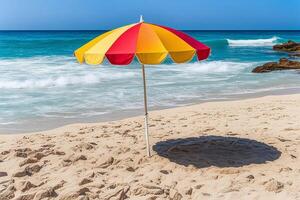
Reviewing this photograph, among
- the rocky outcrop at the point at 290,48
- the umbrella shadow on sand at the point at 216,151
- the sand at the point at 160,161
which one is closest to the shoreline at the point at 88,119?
the sand at the point at 160,161

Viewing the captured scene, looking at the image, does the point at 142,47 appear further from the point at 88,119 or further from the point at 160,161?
the point at 88,119

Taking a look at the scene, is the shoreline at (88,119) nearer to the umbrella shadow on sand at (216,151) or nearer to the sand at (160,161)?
the sand at (160,161)

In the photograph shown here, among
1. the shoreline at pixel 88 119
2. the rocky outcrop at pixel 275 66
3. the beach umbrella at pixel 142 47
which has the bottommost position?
the shoreline at pixel 88 119

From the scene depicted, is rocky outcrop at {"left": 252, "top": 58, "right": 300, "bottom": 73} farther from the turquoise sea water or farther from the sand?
the sand

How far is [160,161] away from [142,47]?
178cm

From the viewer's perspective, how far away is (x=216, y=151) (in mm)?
6105

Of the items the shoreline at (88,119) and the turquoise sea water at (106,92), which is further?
the turquoise sea water at (106,92)

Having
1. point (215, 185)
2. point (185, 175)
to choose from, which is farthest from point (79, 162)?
point (215, 185)

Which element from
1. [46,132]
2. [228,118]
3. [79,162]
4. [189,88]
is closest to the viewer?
[79,162]

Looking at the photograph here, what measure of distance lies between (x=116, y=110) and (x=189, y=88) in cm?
435

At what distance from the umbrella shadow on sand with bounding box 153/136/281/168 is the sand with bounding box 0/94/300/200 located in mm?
14

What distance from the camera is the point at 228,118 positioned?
339 inches

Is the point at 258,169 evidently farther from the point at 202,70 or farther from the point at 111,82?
the point at 202,70

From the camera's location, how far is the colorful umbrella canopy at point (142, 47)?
15.3ft
